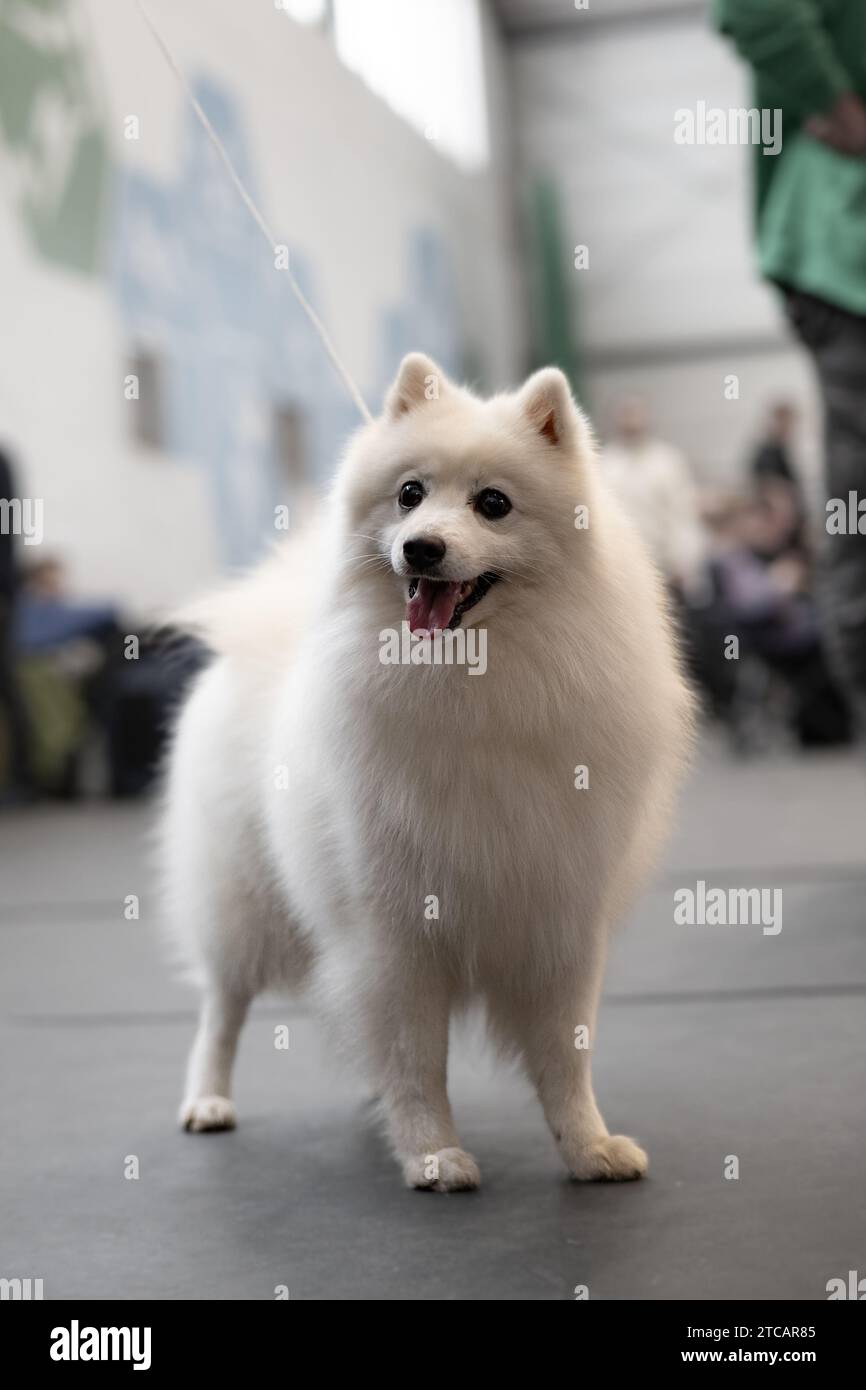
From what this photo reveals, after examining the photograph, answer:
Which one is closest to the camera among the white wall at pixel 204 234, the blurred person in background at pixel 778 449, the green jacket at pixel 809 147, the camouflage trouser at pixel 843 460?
the green jacket at pixel 809 147

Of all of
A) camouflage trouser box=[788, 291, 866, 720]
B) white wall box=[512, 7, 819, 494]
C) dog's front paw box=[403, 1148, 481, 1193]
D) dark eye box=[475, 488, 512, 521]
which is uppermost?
white wall box=[512, 7, 819, 494]

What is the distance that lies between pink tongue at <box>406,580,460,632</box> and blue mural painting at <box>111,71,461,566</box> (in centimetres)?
862

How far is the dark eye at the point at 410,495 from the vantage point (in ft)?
7.32

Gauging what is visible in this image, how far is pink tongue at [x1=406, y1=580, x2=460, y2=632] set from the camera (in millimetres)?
2137

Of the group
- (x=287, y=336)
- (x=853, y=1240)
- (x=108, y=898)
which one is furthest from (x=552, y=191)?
(x=853, y=1240)

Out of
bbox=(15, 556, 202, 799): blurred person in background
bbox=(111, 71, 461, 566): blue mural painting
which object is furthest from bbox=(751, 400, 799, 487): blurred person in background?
bbox=(15, 556, 202, 799): blurred person in background

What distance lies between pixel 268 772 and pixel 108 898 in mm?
2923

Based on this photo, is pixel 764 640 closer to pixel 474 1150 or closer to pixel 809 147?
pixel 809 147

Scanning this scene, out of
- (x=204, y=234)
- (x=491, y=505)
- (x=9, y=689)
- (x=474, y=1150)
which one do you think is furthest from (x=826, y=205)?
(x=204, y=234)

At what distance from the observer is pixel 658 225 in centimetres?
2016

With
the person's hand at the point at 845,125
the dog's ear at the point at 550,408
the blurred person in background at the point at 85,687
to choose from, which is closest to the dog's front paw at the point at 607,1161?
the dog's ear at the point at 550,408

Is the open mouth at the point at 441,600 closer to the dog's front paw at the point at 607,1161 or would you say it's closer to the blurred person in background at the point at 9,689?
the dog's front paw at the point at 607,1161

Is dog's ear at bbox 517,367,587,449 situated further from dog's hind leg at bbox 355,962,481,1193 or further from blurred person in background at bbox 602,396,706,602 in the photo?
blurred person in background at bbox 602,396,706,602
